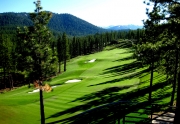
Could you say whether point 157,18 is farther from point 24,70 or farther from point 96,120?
point 24,70

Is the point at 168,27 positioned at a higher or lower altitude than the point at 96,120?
higher

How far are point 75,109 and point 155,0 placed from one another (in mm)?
19341

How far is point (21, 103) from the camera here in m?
34.2

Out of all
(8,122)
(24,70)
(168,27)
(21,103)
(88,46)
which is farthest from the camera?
(88,46)

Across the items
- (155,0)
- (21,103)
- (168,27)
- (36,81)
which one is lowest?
(21,103)

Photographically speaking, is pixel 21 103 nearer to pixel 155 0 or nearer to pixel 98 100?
pixel 98 100

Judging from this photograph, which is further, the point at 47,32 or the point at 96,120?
the point at 47,32

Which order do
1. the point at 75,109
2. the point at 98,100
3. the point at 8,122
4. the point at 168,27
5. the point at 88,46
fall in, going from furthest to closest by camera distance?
the point at 88,46, the point at 98,100, the point at 75,109, the point at 8,122, the point at 168,27

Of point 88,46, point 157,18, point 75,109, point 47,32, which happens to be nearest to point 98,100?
point 75,109

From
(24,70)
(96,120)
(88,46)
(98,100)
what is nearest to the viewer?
(96,120)

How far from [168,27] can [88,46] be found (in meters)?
141

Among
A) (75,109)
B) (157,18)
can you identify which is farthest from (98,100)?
(157,18)

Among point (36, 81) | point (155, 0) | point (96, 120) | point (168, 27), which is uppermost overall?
point (155, 0)

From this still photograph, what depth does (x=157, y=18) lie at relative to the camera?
13547 mm
